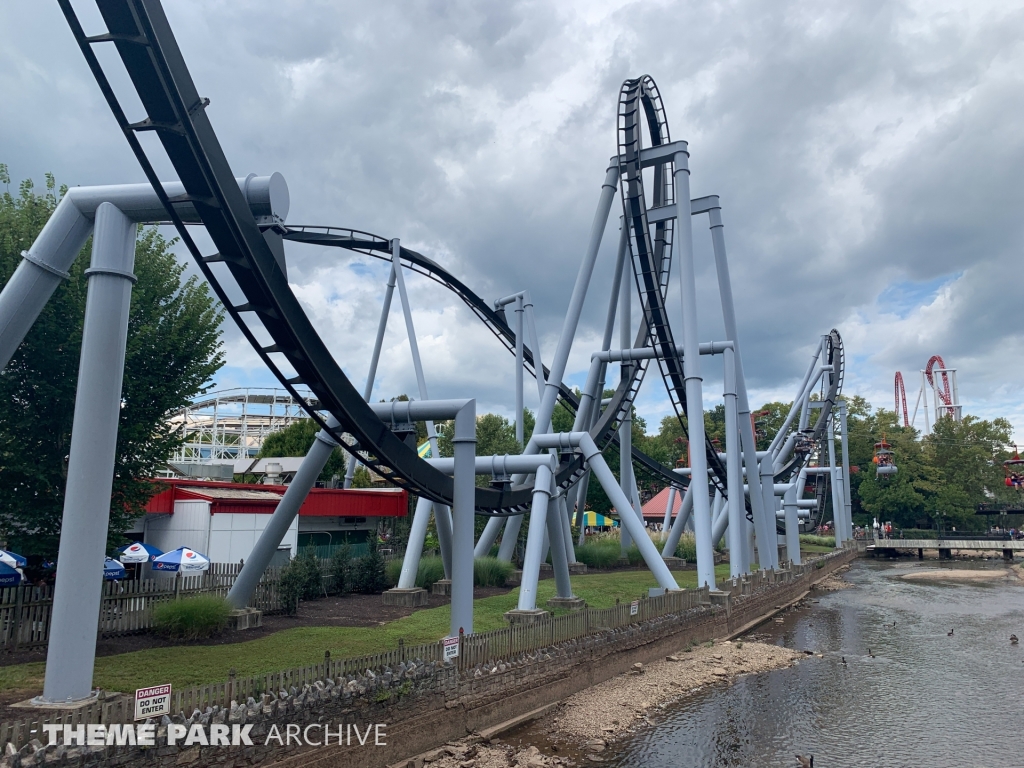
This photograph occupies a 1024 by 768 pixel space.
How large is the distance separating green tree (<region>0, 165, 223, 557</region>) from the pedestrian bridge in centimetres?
6313

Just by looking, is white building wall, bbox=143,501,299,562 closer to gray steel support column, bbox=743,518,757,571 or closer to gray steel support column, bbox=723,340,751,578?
gray steel support column, bbox=723,340,751,578

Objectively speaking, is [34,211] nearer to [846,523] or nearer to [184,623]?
[184,623]

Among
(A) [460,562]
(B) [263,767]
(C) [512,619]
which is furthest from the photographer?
(C) [512,619]

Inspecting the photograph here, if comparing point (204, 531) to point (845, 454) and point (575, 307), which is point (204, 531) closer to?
point (575, 307)

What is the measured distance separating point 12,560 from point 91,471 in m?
7.25

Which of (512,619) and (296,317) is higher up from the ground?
(296,317)

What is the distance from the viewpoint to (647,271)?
81.5 feet

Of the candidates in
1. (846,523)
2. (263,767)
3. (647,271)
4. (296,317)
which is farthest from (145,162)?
(846,523)

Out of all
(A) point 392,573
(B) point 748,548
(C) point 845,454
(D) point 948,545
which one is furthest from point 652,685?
(D) point 948,545

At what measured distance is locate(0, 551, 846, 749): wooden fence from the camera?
23.0 ft

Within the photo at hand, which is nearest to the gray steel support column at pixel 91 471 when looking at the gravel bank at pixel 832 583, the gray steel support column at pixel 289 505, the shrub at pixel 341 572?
the gray steel support column at pixel 289 505

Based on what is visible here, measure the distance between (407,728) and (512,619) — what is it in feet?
21.9

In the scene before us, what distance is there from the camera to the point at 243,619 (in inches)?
627

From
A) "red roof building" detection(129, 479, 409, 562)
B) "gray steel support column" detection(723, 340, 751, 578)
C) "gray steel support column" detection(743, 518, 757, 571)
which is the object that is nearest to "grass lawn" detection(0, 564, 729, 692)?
"red roof building" detection(129, 479, 409, 562)
